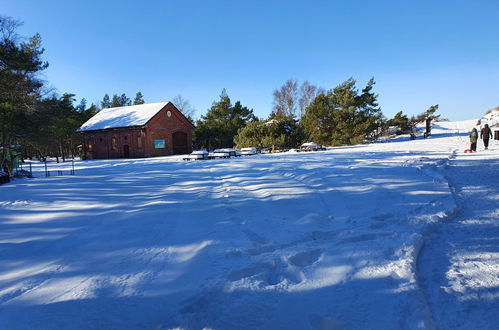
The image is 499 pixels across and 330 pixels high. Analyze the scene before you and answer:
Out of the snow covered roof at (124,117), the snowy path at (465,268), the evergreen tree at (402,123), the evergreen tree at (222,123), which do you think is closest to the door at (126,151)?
the snow covered roof at (124,117)

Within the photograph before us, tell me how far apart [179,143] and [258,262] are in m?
34.3

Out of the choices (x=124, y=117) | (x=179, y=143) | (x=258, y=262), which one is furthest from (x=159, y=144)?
(x=258, y=262)

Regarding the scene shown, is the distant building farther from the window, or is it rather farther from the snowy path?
the snowy path

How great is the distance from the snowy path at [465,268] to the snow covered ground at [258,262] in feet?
0.05

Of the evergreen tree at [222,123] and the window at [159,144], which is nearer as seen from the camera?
the window at [159,144]

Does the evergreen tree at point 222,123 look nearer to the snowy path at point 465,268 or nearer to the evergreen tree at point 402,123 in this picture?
the evergreen tree at point 402,123

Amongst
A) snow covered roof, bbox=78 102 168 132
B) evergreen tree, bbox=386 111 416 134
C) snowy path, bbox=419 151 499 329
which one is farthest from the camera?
evergreen tree, bbox=386 111 416 134

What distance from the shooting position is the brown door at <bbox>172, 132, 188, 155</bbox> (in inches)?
1391

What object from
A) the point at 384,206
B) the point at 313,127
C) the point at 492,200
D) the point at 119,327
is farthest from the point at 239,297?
the point at 313,127

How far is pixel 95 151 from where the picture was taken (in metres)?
35.0

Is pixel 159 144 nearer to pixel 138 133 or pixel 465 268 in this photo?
pixel 138 133

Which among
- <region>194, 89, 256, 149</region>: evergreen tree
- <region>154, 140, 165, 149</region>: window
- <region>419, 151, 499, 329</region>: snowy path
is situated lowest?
<region>419, 151, 499, 329</region>: snowy path

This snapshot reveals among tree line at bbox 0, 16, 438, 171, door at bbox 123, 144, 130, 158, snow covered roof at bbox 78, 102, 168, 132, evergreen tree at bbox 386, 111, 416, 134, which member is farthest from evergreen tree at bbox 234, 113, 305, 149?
evergreen tree at bbox 386, 111, 416, 134

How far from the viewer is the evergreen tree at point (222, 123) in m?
40.9
